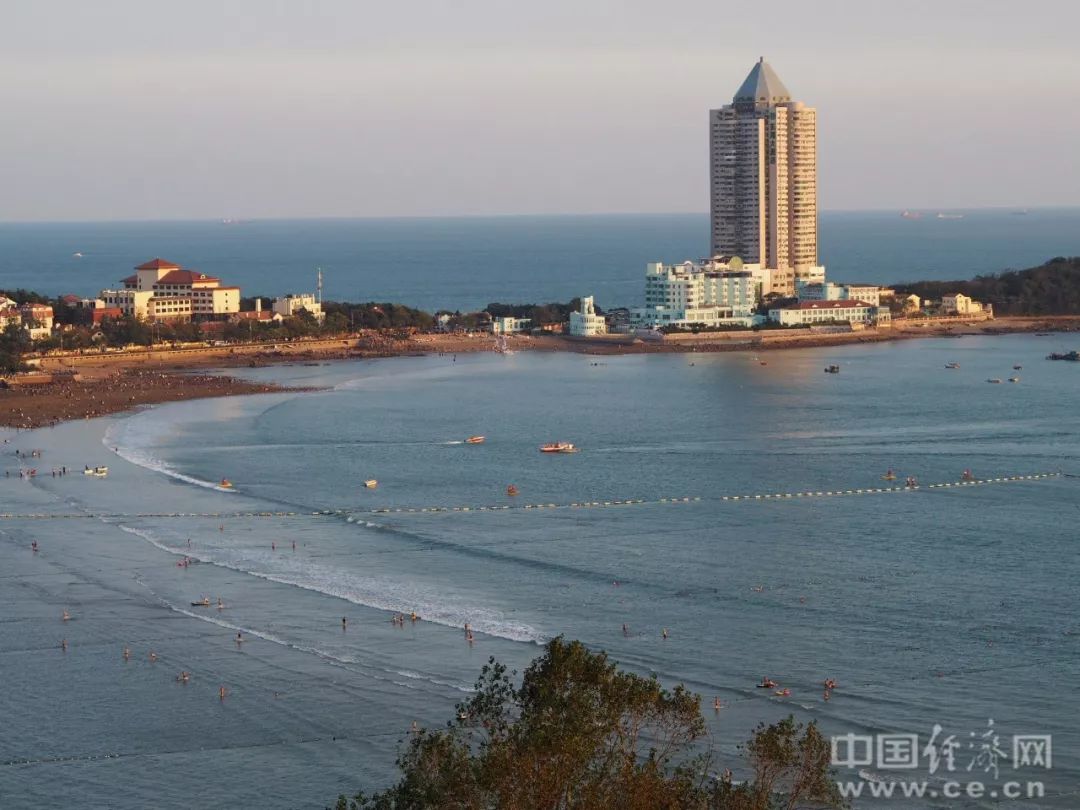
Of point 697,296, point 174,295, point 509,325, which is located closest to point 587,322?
point 509,325

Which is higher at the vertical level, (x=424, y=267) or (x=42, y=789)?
(x=424, y=267)

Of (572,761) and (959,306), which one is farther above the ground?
(959,306)

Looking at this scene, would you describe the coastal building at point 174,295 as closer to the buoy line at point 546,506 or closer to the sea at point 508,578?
the sea at point 508,578

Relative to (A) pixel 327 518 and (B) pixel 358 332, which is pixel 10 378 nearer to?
(B) pixel 358 332

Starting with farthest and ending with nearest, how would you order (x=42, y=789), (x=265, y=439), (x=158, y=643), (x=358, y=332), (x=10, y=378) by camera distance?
(x=358, y=332) < (x=10, y=378) < (x=265, y=439) < (x=158, y=643) < (x=42, y=789)

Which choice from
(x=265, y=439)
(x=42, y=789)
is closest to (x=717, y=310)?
(x=265, y=439)

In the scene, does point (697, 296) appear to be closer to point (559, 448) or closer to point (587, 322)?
point (587, 322)

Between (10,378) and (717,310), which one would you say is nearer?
(10,378)

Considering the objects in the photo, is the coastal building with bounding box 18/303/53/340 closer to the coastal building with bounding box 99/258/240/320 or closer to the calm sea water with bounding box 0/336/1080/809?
the coastal building with bounding box 99/258/240/320
